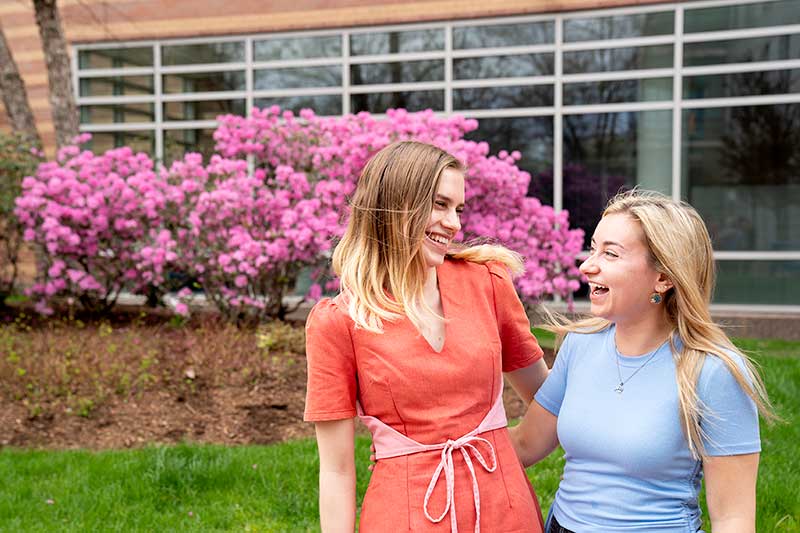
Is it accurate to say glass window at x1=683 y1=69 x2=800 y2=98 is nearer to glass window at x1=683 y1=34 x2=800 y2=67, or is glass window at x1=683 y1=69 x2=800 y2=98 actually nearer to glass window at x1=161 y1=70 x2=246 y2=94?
glass window at x1=683 y1=34 x2=800 y2=67

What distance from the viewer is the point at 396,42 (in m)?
11.9

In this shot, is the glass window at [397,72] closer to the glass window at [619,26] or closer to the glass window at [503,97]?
the glass window at [503,97]

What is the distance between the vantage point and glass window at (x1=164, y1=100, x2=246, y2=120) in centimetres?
1282

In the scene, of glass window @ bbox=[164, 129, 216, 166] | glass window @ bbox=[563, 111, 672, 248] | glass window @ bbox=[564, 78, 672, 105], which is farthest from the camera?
glass window @ bbox=[164, 129, 216, 166]

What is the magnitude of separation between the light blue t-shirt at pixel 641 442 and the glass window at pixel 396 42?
10.4 meters

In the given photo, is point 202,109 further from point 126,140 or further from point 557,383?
point 557,383

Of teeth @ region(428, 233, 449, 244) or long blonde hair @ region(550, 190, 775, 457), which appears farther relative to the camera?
teeth @ region(428, 233, 449, 244)

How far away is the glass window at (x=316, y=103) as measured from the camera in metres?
12.3

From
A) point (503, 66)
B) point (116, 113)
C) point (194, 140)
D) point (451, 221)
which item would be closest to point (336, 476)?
point (451, 221)

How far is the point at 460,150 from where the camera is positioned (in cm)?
769

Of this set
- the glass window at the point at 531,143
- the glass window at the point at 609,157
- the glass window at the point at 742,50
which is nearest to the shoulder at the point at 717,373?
the glass window at the point at 609,157

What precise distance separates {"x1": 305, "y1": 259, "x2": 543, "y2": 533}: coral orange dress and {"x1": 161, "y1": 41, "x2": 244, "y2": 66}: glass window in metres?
11.6

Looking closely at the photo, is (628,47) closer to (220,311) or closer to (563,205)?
(563,205)

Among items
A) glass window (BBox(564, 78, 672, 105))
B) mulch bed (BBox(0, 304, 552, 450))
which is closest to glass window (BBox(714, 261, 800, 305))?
glass window (BBox(564, 78, 672, 105))
